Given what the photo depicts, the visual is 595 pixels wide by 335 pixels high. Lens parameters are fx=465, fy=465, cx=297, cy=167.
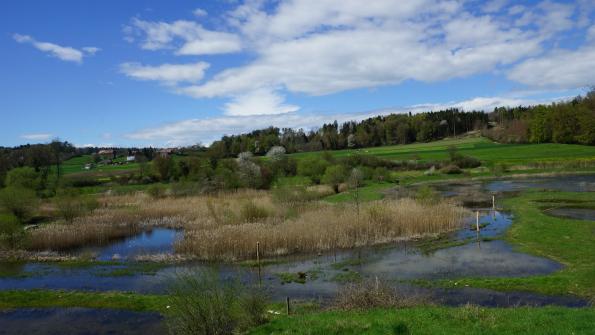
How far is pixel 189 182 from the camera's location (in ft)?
194

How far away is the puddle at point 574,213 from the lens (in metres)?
31.7

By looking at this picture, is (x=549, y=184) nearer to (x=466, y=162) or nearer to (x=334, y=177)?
(x=466, y=162)

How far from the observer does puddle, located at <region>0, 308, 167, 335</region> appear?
16984 millimetres

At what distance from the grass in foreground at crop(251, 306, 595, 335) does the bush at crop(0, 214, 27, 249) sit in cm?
2695

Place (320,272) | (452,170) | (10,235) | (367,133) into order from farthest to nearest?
(367,133)
(452,170)
(10,235)
(320,272)

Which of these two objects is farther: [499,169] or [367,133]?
[367,133]

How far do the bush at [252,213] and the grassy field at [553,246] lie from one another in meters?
17.3

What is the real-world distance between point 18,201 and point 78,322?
2981 cm

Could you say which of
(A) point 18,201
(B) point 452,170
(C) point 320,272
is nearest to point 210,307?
(C) point 320,272

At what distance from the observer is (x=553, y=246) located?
2405 centimetres

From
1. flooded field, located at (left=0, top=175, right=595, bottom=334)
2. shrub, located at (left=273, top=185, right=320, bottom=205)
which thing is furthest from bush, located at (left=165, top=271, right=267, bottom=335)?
shrub, located at (left=273, top=185, right=320, bottom=205)

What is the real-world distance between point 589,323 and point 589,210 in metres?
28.2

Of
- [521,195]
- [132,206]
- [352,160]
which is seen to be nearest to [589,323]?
[521,195]

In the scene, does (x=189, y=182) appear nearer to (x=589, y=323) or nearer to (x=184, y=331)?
(x=184, y=331)
